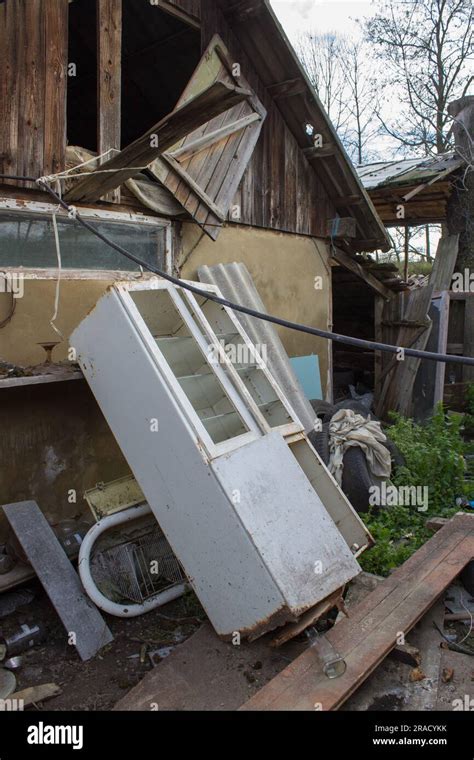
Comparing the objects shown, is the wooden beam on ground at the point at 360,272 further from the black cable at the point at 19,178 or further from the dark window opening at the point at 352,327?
the black cable at the point at 19,178

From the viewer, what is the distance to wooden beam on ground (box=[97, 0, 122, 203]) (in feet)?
15.7

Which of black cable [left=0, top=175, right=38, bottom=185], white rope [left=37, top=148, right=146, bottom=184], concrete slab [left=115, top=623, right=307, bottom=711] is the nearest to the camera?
concrete slab [left=115, top=623, right=307, bottom=711]

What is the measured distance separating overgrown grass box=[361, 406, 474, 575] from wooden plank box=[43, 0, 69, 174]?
4.27 meters

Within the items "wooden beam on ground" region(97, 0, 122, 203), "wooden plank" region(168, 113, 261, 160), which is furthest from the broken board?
"wooden plank" region(168, 113, 261, 160)

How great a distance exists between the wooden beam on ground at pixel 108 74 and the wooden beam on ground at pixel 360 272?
13.7 ft

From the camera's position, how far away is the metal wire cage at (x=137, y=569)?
391 cm

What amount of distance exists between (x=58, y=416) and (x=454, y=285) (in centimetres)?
806

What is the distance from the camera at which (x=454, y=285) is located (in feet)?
32.7

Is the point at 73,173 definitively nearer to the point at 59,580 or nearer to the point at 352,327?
the point at 59,580

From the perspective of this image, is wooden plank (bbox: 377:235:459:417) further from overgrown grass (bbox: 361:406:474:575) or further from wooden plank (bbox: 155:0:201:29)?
wooden plank (bbox: 155:0:201:29)

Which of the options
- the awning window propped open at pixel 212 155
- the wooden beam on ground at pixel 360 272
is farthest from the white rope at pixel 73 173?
the wooden beam on ground at pixel 360 272
